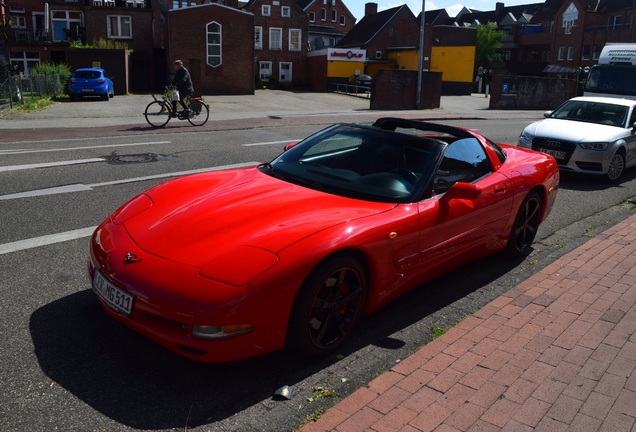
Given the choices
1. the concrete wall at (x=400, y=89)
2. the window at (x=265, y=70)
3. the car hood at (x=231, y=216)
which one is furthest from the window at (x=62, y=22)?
the car hood at (x=231, y=216)

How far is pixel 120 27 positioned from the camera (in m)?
42.6

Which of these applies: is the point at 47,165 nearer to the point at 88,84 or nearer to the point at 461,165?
the point at 461,165

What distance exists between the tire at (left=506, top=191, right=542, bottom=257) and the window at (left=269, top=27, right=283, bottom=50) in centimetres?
5108

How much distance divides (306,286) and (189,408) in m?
0.92

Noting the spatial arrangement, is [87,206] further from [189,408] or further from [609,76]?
[609,76]

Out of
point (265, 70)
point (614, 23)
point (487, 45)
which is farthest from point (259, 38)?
point (614, 23)

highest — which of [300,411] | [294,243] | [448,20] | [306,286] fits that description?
[448,20]

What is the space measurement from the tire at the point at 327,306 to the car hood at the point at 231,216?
0.27 m

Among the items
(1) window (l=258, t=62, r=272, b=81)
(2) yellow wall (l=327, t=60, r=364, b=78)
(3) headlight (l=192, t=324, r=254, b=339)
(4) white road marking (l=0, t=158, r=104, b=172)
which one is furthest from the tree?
(3) headlight (l=192, t=324, r=254, b=339)

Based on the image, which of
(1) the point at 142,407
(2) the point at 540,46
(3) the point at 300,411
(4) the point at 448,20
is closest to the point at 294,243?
(3) the point at 300,411

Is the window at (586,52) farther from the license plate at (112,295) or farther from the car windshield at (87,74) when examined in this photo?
the license plate at (112,295)

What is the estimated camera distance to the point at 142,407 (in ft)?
9.97

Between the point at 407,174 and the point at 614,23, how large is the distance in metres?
76.3

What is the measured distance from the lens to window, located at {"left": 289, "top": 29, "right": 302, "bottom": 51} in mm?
54794
